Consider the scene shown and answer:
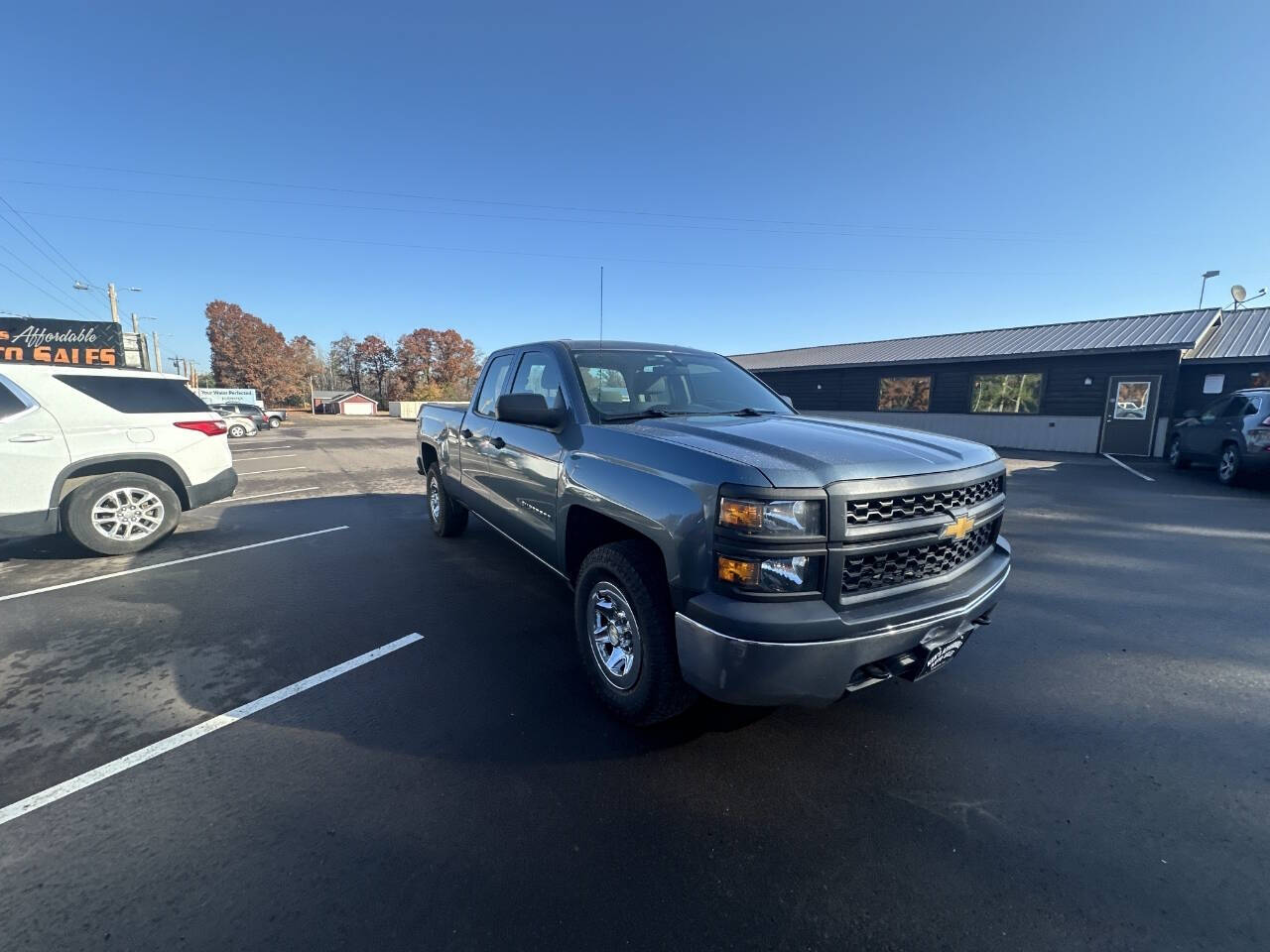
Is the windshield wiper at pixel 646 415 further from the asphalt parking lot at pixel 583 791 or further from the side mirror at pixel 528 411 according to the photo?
the asphalt parking lot at pixel 583 791

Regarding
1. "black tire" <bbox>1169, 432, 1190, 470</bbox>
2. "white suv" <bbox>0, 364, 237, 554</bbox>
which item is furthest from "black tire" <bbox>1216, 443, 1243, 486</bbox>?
"white suv" <bbox>0, 364, 237, 554</bbox>

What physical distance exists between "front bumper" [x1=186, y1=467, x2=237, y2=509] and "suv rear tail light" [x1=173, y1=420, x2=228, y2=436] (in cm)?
47

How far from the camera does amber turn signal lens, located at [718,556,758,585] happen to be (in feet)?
6.60

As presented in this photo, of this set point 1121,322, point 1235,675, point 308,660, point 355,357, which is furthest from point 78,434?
point 355,357

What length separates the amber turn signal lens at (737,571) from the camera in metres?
2.01

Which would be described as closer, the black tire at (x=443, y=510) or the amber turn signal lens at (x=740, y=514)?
the amber turn signal lens at (x=740, y=514)

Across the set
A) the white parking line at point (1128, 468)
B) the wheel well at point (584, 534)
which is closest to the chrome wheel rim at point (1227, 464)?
the white parking line at point (1128, 468)

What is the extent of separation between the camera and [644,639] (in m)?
2.37

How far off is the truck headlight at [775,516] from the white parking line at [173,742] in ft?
8.46

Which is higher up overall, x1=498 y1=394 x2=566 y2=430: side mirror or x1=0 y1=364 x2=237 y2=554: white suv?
x1=498 y1=394 x2=566 y2=430: side mirror

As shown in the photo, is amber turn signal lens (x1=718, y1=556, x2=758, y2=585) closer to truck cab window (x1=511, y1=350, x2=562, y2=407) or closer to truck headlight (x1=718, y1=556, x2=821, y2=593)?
truck headlight (x1=718, y1=556, x2=821, y2=593)

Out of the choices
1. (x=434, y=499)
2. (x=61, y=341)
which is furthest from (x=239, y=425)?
(x=434, y=499)

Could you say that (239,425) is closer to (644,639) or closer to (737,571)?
(644,639)

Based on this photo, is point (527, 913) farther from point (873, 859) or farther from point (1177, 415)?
point (1177, 415)
